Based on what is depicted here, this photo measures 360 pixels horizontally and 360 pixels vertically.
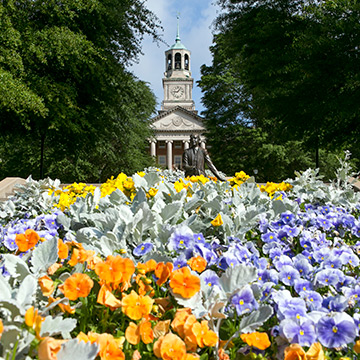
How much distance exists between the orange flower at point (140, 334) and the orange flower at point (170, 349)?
0.05 metres

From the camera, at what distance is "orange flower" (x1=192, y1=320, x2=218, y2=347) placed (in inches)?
39.5

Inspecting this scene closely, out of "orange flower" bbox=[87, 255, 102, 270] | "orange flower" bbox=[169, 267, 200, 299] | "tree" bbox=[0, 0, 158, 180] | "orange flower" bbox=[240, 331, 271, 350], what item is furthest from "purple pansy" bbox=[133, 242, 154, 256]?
"tree" bbox=[0, 0, 158, 180]

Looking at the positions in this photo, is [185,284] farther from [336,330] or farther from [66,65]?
[66,65]

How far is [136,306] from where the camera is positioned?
111cm

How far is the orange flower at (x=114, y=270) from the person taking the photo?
1.17 meters

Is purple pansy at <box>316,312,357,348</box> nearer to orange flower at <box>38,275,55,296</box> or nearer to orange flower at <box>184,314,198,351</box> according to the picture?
orange flower at <box>184,314,198,351</box>

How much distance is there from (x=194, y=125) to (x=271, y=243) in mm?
60270

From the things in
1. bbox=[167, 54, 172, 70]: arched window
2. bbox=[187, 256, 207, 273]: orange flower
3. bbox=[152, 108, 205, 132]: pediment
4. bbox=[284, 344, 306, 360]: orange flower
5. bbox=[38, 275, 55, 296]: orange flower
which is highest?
bbox=[167, 54, 172, 70]: arched window

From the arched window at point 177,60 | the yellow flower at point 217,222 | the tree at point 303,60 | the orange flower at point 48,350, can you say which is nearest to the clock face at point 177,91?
the arched window at point 177,60

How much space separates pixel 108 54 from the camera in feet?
41.3

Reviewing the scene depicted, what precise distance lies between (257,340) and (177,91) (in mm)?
70334

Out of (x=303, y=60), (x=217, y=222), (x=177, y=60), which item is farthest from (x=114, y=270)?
(x=177, y=60)

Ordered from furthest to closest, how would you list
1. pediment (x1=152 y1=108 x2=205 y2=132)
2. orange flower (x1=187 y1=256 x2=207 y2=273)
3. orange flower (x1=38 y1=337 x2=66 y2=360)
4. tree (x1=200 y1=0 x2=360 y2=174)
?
pediment (x1=152 y1=108 x2=205 y2=132), tree (x1=200 y1=0 x2=360 y2=174), orange flower (x1=187 y1=256 x2=207 y2=273), orange flower (x1=38 y1=337 x2=66 y2=360)

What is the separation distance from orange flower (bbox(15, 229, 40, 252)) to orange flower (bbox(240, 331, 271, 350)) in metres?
0.98
